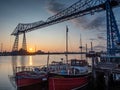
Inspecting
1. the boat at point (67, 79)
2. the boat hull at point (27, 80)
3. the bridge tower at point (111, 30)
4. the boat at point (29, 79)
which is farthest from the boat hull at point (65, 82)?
the bridge tower at point (111, 30)

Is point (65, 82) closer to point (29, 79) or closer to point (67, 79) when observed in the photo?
point (67, 79)

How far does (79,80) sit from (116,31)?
37.9 ft

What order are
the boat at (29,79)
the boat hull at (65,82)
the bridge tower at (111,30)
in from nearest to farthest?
1. the boat hull at (65,82)
2. the boat at (29,79)
3. the bridge tower at (111,30)

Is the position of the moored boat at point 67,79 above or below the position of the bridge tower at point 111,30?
below

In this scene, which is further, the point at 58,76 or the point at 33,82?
the point at 33,82

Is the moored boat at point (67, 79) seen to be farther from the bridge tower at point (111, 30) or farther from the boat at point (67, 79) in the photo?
the bridge tower at point (111, 30)

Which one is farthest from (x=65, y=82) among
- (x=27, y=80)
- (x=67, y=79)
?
(x=27, y=80)

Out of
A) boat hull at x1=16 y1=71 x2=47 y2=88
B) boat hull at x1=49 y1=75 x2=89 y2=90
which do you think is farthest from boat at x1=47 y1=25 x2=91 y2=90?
boat hull at x1=16 y1=71 x2=47 y2=88

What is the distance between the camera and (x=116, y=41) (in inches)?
1054

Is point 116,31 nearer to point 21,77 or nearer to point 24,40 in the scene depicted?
point 21,77

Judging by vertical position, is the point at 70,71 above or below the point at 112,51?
below

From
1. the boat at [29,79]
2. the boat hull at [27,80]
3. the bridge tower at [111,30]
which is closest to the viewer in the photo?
the boat at [29,79]

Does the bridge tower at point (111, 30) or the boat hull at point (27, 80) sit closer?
the boat hull at point (27, 80)

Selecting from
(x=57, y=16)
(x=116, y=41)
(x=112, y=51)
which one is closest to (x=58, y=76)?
(x=112, y=51)
